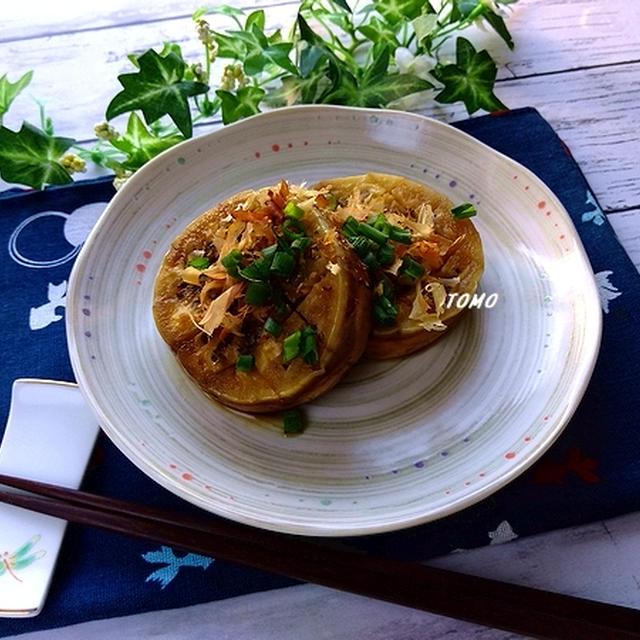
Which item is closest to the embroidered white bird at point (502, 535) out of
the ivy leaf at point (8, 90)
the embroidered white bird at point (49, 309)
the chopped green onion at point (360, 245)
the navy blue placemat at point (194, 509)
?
the navy blue placemat at point (194, 509)

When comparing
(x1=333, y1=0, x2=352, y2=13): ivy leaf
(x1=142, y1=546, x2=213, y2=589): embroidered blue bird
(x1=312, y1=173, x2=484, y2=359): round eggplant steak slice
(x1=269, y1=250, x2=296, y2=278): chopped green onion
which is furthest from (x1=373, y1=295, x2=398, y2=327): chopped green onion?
(x1=333, y1=0, x2=352, y2=13): ivy leaf

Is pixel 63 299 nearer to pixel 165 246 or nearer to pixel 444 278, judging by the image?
pixel 165 246

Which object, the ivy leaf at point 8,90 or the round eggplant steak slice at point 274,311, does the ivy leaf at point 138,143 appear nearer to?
the ivy leaf at point 8,90

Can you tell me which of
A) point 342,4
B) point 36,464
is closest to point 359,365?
point 36,464

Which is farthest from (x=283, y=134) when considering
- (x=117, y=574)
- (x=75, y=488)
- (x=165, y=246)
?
(x=117, y=574)

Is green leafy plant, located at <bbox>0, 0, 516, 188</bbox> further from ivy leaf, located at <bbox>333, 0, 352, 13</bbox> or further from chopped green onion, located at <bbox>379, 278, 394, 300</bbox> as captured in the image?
chopped green onion, located at <bbox>379, 278, 394, 300</bbox>

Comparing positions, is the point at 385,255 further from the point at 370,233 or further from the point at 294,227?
the point at 294,227
